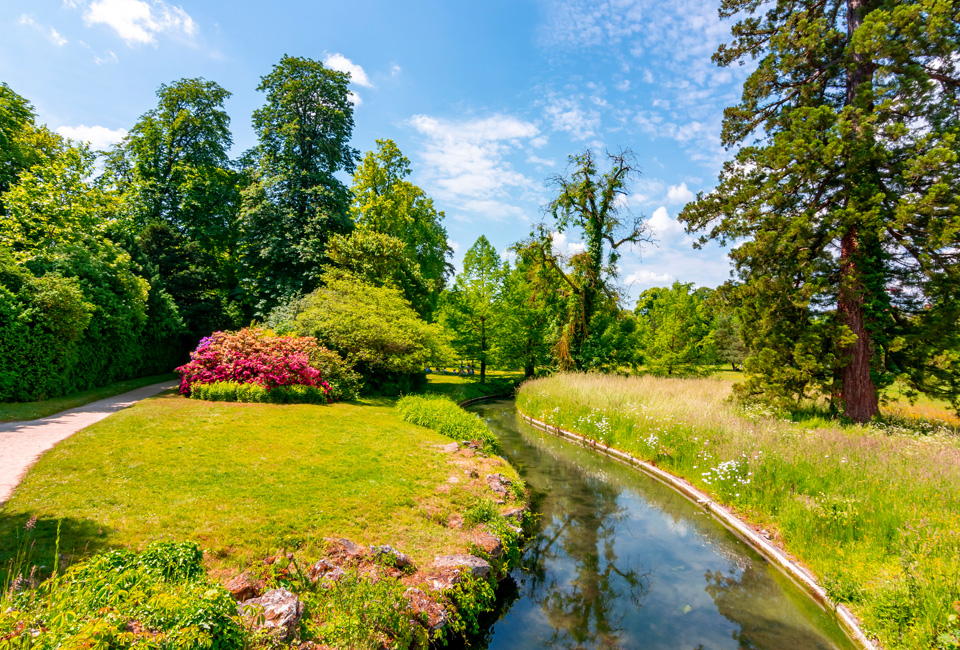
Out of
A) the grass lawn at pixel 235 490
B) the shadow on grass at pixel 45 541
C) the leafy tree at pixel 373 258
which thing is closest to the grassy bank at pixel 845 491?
the grass lawn at pixel 235 490

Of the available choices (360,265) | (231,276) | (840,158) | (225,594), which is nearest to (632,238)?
(840,158)

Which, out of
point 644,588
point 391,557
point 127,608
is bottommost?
point 644,588

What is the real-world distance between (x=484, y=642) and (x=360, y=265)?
18.4 m

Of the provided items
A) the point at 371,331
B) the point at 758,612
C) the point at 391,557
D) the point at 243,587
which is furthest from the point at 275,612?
the point at 371,331

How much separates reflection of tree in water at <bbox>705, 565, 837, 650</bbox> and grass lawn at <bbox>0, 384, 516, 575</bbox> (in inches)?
148

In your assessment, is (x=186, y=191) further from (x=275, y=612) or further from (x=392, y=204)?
(x=275, y=612)

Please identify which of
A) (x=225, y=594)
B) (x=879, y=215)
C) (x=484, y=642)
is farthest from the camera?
(x=879, y=215)

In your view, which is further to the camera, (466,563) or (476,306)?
(476,306)

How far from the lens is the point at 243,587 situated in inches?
159

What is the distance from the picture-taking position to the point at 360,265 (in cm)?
2078

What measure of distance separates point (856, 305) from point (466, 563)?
481 inches

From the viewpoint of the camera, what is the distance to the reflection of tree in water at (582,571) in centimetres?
521

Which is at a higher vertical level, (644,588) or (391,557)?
(391,557)

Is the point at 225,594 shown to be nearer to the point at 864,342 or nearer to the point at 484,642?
the point at 484,642
